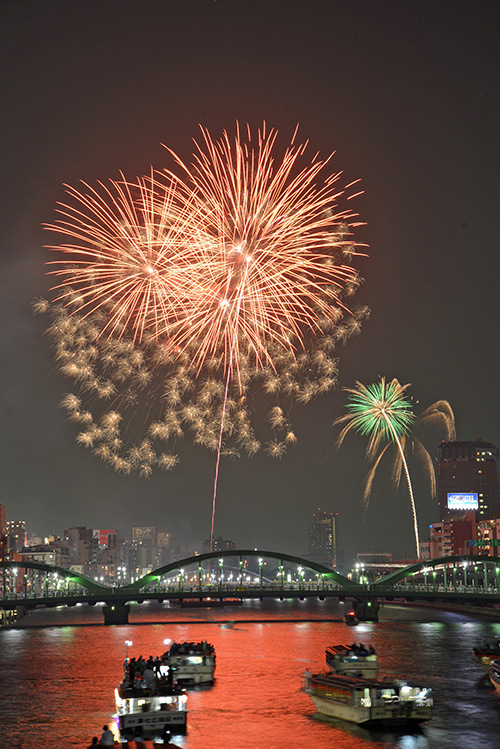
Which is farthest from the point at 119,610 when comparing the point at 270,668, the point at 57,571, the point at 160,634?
the point at 270,668

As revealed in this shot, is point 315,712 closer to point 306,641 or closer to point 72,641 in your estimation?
point 306,641

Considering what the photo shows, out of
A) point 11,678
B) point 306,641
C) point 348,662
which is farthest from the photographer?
point 306,641

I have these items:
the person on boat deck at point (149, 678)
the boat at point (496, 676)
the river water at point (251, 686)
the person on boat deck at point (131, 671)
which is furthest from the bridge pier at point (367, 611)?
the person on boat deck at point (149, 678)

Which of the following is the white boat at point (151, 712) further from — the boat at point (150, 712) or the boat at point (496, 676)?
the boat at point (496, 676)

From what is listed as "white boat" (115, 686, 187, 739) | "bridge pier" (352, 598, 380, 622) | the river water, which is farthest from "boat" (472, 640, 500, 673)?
"bridge pier" (352, 598, 380, 622)

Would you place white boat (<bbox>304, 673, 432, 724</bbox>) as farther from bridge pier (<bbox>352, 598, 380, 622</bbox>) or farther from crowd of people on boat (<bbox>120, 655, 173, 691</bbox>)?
bridge pier (<bbox>352, 598, 380, 622</bbox>)

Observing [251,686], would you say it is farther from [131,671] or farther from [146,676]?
[146,676]

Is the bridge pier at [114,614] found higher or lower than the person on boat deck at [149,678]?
higher
